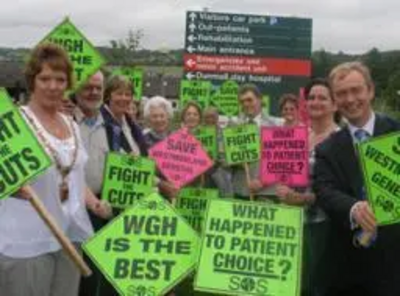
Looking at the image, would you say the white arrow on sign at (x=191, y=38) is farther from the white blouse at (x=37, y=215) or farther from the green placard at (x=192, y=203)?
the white blouse at (x=37, y=215)

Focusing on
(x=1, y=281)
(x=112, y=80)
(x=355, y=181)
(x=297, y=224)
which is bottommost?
(x=1, y=281)

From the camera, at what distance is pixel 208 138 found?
9344 millimetres

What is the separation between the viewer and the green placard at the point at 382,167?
13.2 ft

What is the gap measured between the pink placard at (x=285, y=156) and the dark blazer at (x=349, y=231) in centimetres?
234

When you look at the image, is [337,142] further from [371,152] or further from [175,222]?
[175,222]

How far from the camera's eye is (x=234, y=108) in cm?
1427

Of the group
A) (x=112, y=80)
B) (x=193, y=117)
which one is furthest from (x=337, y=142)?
(x=193, y=117)

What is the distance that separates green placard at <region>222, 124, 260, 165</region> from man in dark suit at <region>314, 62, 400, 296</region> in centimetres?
387

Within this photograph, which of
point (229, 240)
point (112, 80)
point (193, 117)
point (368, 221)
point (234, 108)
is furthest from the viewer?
point (234, 108)

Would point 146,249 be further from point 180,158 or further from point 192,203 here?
point 192,203

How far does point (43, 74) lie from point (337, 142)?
5.55ft

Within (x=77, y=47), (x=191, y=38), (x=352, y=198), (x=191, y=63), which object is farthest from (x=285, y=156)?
(x=191, y=38)

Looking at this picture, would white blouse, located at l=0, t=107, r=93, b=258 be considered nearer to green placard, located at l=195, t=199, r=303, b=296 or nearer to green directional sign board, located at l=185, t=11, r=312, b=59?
green placard, located at l=195, t=199, r=303, b=296

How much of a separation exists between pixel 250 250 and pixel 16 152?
4.67 feet
